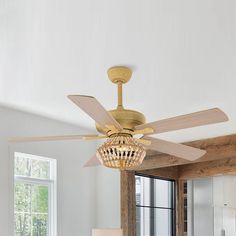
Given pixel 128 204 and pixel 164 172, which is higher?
pixel 164 172

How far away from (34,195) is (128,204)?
1246 mm

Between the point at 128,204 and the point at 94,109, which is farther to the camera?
the point at 128,204

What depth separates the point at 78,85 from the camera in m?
4.40

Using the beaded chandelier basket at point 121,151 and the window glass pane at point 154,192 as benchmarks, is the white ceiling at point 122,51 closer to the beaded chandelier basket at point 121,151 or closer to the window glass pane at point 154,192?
the beaded chandelier basket at point 121,151

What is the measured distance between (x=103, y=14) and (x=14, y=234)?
3.16 meters

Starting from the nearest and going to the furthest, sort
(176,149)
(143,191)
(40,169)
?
1. (176,149)
2. (40,169)
3. (143,191)

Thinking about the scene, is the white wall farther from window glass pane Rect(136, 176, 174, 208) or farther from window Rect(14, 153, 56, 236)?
window glass pane Rect(136, 176, 174, 208)

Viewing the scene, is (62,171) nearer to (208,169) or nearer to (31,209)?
(31,209)

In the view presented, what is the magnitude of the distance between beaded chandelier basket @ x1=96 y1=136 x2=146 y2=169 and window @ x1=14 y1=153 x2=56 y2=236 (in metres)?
2.30

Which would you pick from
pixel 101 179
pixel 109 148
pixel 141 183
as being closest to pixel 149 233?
pixel 141 183

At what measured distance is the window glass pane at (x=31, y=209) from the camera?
545cm

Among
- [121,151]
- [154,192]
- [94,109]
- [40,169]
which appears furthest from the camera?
[154,192]

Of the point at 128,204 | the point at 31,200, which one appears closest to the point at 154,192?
the point at 128,204

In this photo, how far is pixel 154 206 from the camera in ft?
23.8
